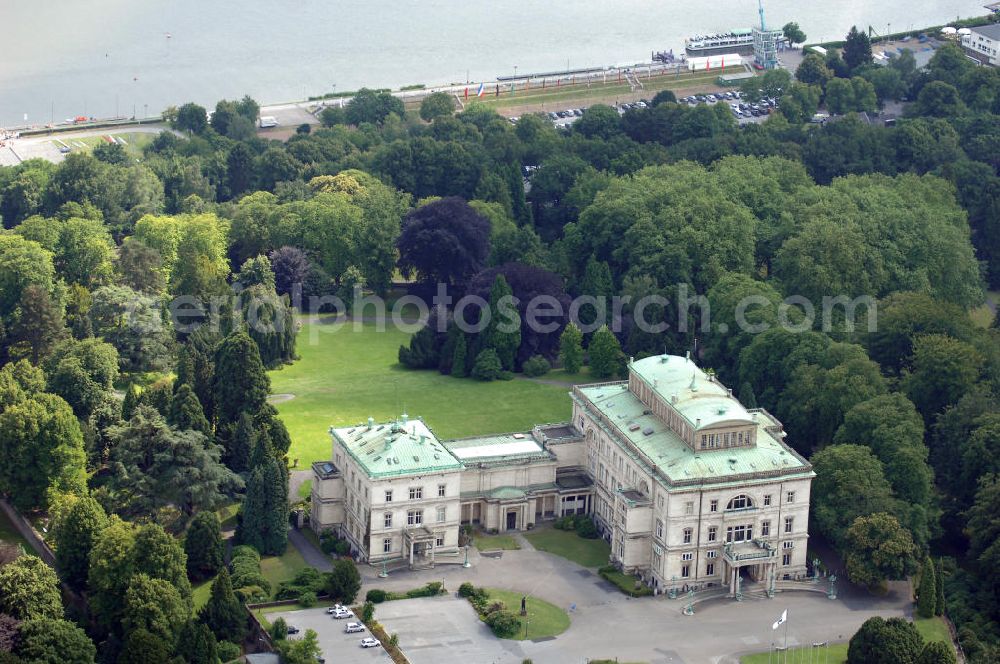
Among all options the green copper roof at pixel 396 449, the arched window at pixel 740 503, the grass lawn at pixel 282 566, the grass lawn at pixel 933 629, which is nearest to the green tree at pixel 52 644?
the grass lawn at pixel 282 566

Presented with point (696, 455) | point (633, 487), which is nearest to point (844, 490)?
point (696, 455)

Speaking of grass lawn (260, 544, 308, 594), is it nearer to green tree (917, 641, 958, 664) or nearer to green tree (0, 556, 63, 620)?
green tree (0, 556, 63, 620)

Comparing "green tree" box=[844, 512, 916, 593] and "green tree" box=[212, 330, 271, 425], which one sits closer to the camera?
"green tree" box=[844, 512, 916, 593]

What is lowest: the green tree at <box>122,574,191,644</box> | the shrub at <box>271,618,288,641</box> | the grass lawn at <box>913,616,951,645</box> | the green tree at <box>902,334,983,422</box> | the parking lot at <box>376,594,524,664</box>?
the grass lawn at <box>913,616,951,645</box>

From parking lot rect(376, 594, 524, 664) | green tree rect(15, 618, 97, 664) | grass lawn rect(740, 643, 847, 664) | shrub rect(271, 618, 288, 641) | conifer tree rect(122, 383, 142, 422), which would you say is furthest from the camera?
conifer tree rect(122, 383, 142, 422)

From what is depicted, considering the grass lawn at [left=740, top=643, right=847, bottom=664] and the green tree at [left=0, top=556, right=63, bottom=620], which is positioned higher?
the green tree at [left=0, top=556, right=63, bottom=620]

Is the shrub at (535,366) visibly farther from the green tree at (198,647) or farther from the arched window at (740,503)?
the green tree at (198,647)

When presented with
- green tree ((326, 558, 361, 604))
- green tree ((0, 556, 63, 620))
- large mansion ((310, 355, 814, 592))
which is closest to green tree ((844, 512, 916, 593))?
large mansion ((310, 355, 814, 592))
